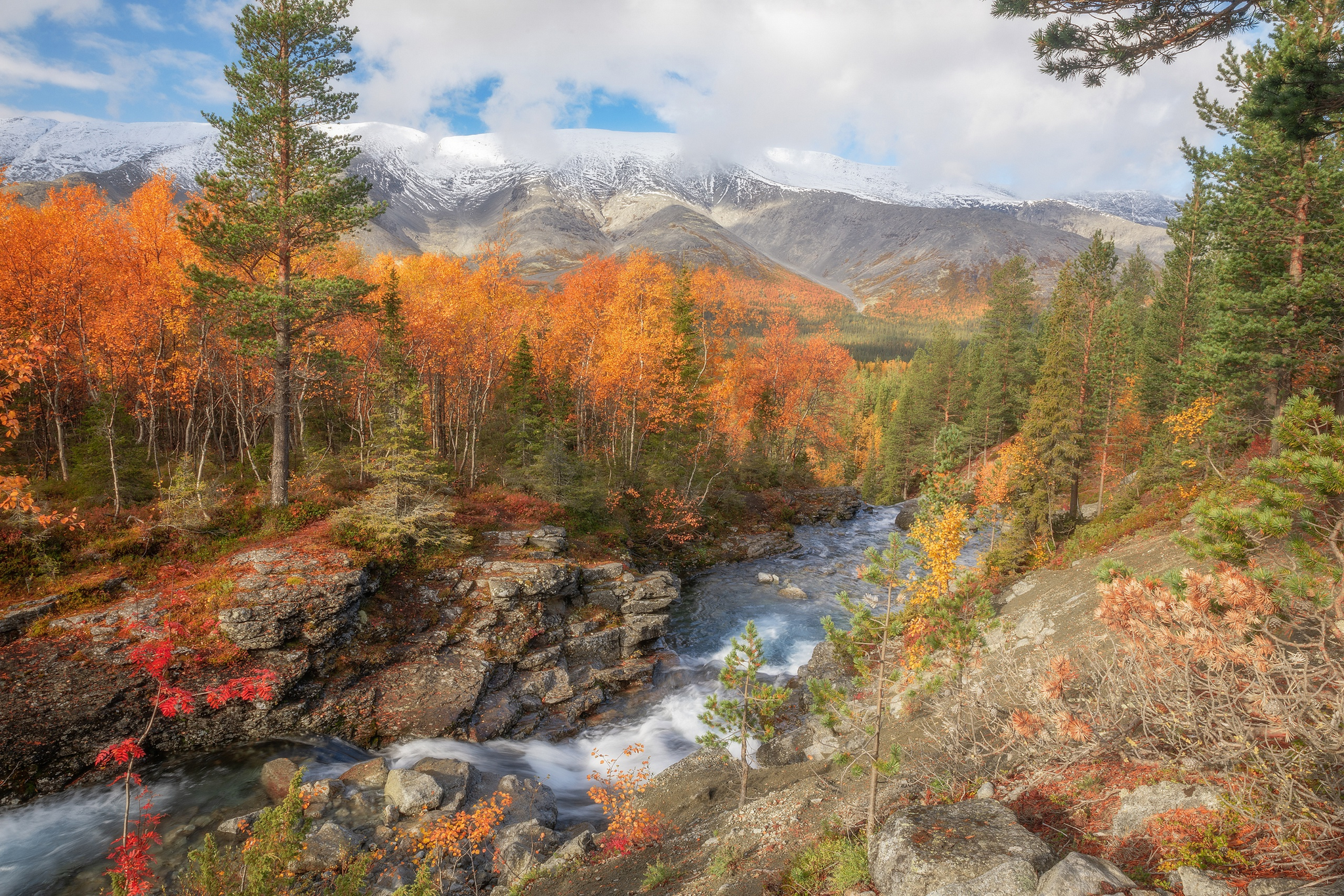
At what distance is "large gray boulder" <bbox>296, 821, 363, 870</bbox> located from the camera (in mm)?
11203

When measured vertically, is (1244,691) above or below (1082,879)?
above

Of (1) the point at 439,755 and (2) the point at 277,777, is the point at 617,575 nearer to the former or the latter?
(1) the point at 439,755

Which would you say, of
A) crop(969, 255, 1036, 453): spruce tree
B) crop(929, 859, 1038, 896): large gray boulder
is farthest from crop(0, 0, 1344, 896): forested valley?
crop(969, 255, 1036, 453): spruce tree

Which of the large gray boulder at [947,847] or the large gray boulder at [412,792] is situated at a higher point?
the large gray boulder at [947,847]

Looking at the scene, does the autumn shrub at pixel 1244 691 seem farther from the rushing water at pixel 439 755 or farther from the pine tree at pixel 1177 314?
the pine tree at pixel 1177 314

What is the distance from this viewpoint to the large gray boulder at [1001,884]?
5344 mm

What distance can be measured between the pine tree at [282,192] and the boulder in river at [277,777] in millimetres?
9748

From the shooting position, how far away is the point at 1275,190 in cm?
1569

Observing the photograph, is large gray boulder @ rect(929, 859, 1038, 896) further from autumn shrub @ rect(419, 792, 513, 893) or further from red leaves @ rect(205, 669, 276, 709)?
red leaves @ rect(205, 669, 276, 709)

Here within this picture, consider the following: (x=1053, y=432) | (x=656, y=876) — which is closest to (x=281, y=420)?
(x=656, y=876)

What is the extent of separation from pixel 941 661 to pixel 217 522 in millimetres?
22444

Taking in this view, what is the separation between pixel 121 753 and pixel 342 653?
9.30 metres

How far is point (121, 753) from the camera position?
823cm

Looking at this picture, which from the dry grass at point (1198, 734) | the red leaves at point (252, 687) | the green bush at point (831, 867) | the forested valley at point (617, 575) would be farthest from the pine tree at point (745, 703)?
the red leaves at point (252, 687)
